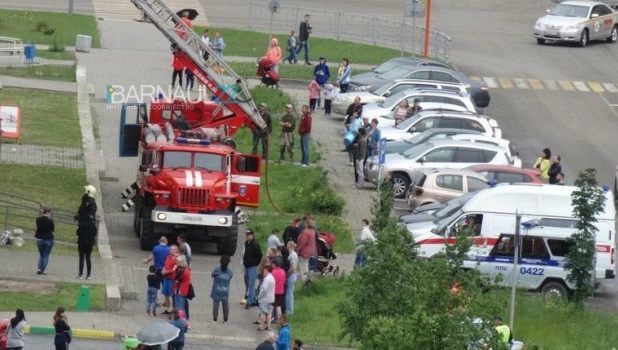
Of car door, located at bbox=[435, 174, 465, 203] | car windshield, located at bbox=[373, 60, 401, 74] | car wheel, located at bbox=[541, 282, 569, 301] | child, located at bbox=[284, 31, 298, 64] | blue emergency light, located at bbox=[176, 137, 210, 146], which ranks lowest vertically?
car wheel, located at bbox=[541, 282, 569, 301]

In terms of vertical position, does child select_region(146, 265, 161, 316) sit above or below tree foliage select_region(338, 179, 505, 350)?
below

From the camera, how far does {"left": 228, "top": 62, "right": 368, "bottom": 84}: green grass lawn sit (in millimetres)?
56938

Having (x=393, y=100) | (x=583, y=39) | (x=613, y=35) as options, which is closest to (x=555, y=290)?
(x=393, y=100)

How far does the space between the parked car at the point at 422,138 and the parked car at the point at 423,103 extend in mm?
2709

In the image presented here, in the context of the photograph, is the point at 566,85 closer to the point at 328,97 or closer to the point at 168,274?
the point at 328,97

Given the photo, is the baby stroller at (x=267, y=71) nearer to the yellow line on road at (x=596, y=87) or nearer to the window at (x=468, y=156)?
the window at (x=468, y=156)

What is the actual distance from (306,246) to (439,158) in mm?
9346

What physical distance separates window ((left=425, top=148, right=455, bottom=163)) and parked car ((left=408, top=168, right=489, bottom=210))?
2093mm

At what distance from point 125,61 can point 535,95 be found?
44.8ft

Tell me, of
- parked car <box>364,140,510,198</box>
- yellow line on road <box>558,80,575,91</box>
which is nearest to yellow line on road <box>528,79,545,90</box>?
yellow line on road <box>558,80,575,91</box>

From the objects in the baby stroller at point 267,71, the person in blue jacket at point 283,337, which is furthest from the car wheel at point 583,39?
the person in blue jacket at point 283,337

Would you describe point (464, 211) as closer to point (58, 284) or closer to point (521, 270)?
point (521, 270)

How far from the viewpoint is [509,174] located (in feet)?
137

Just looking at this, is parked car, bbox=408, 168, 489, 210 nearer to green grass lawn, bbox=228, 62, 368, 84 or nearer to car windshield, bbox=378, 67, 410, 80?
car windshield, bbox=378, 67, 410, 80
